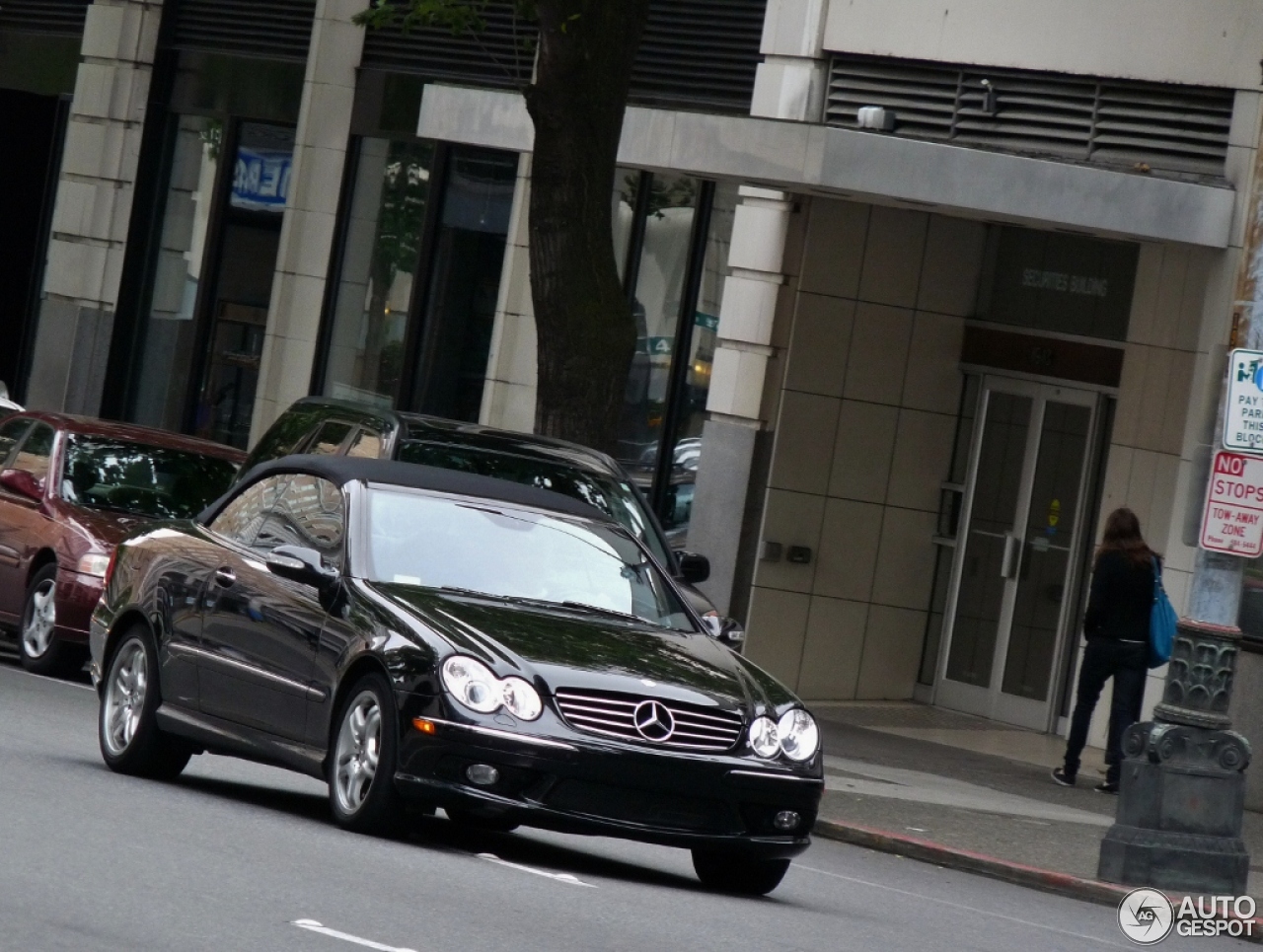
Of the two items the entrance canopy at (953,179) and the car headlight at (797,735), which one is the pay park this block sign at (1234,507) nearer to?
the car headlight at (797,735)

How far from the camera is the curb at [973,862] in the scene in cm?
1184

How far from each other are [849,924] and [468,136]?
12026 mm

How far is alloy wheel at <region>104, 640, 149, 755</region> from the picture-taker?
36.3 feet

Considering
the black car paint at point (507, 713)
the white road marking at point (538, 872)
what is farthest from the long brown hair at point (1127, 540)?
the white road marking at point (538, 872)

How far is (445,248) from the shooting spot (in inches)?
935

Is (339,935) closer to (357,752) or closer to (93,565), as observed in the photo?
(357,752)

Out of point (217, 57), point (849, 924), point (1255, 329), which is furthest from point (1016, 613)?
point (217, 57)

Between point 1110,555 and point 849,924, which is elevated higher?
point 1110,555

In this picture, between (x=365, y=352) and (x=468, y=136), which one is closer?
(x=468, y=136)

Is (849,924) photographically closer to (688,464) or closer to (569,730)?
(569,730)

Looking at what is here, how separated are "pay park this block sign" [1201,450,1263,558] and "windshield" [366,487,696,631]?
3.03 metres

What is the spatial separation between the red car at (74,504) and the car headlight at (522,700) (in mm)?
7111

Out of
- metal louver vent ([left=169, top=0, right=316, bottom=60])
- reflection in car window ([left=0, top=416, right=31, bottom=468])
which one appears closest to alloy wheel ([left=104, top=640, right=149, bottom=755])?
reflection in car window ([left=0, top=416, right=31, bottom=468])

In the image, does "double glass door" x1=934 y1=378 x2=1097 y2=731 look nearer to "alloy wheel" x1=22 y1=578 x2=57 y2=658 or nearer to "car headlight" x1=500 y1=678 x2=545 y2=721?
"alloy wheel" x1=22 y1=578 x2=57 y2=658
